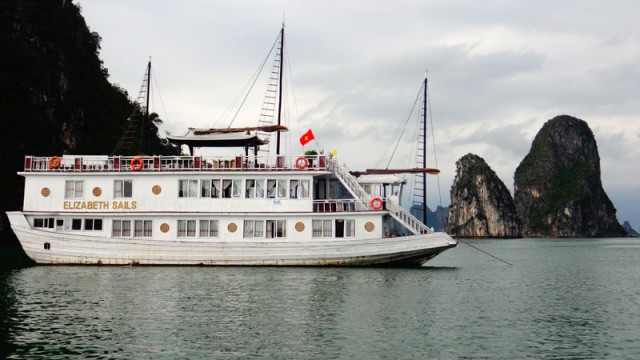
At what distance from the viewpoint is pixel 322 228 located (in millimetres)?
32250

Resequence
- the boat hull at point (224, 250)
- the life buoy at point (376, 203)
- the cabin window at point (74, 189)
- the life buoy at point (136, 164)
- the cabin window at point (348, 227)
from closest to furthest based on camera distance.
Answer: the boat hull at point (224, 250) → the life buoy at point (376, 203) → the cabin window at point (348, 227) → the life buoy at point (136, 164) → the cabin window at point (74, 189)

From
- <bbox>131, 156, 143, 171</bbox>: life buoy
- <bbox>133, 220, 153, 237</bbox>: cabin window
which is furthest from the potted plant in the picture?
<bbox>133, 220, 153, 237</bbox>: cabin window

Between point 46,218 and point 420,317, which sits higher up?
point 46,218

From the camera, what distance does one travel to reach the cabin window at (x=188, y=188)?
1294 inches

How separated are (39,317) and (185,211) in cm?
1428

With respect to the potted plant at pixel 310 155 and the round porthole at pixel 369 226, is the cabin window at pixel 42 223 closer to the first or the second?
the potted plant at pixel 310 155

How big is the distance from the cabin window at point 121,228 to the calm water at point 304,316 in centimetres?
258

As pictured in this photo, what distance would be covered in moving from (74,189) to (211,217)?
7.60 meters

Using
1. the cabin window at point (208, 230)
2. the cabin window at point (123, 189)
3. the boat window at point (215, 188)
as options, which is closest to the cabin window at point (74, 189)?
the cabin window at point (123, 189)

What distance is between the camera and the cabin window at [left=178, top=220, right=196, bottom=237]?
1282 inches

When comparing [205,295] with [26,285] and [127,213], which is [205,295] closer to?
[26,285]

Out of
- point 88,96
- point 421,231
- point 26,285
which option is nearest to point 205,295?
point 26,285

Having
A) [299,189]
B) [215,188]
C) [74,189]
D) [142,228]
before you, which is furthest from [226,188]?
[74,189]

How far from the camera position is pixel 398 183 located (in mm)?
33812
